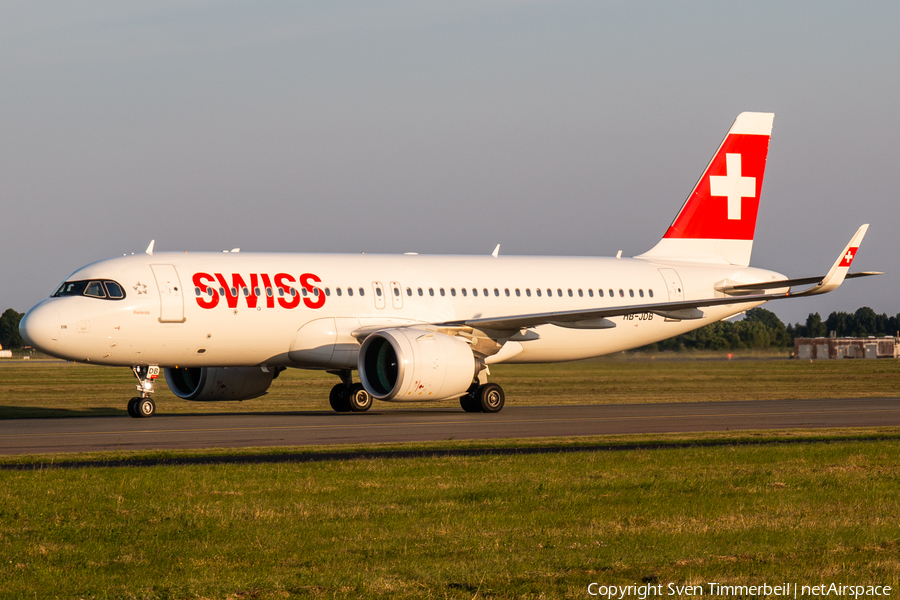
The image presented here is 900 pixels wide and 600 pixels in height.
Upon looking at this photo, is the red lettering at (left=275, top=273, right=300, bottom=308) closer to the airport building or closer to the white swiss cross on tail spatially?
the white swiss cross on tail

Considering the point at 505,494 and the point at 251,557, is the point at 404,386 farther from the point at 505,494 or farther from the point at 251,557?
Answer: the point at 251,557

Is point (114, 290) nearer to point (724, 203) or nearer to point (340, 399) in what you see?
point (340, 399)

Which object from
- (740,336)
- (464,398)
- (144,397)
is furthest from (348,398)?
(740,336)

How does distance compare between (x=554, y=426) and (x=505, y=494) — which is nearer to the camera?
(x=505, y=494)

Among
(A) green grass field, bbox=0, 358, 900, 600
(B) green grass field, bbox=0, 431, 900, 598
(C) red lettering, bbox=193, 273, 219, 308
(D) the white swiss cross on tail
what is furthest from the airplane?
(B) green grass field, bbox=0, 431, 900, 598

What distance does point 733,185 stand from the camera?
33.7 metres

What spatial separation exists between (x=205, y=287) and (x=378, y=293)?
14.5 ft

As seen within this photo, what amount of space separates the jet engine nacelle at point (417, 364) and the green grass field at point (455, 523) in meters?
6.65

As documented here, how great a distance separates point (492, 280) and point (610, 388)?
10380 mm

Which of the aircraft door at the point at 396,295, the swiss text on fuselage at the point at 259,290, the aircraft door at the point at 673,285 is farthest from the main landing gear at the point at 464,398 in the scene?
the aircraft door at the point at 673,285

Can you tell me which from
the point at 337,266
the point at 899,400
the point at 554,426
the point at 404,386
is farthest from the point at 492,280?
the point at 899,400

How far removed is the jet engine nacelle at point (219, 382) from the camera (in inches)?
1081

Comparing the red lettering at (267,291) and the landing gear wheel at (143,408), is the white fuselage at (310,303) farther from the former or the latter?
the landing gear wheel at (143,408)

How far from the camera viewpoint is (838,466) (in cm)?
1396
